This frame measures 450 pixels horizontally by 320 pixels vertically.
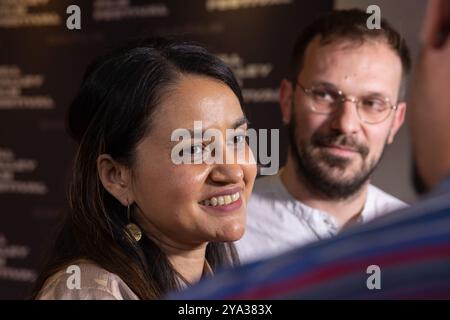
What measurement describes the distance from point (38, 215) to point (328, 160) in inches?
46.8

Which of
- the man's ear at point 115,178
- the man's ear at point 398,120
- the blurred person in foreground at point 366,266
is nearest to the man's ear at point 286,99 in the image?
the man's ear at point 398,120

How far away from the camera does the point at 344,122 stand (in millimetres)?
1490

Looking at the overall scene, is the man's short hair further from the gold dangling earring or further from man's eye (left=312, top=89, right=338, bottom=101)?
the gold dangling earring

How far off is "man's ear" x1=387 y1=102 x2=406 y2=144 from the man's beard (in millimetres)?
55

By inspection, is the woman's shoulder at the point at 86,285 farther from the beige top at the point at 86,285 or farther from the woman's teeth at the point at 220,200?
the woman's teeth at the point at 220,200

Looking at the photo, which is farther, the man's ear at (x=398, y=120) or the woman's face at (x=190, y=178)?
the man's ear at (x=398, y=120)

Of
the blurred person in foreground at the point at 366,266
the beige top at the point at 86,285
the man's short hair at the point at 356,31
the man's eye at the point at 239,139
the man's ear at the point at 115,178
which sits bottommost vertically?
the beige top at the point at 86,285

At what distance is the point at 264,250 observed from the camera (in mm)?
1542

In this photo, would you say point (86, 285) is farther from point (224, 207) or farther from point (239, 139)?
point (239, 139)

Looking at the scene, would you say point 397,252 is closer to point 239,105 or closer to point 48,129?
point 239,105

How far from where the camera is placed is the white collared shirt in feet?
5.04

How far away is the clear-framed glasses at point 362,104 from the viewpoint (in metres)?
1.48

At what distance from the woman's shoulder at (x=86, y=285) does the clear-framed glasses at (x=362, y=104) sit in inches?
26.3

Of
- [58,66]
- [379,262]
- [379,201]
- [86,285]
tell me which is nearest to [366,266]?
[379,262]
